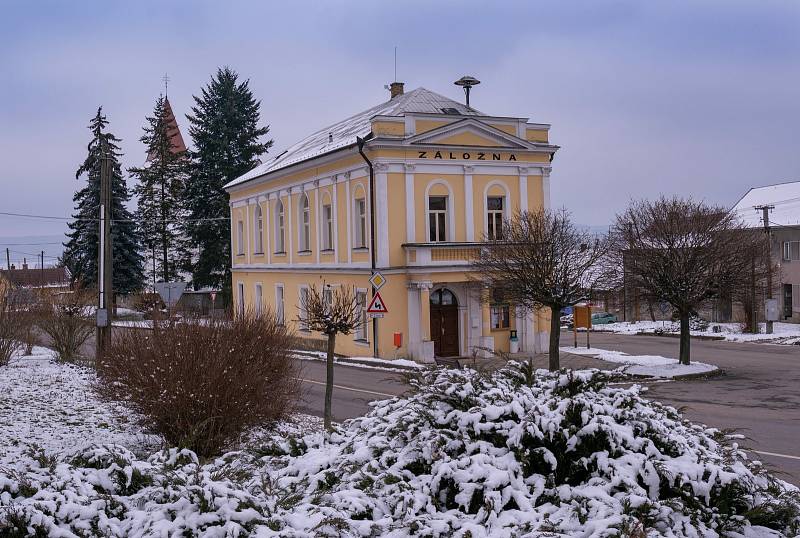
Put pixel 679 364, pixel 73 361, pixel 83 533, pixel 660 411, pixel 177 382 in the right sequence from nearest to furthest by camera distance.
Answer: pixel 83 533, pixel 660 411, pixel 177 382, pixel 73 361, pixel 679 364

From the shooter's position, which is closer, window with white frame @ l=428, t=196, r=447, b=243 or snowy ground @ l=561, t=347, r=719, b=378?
snowy ground @ l=561, t=347, r=719, b=378

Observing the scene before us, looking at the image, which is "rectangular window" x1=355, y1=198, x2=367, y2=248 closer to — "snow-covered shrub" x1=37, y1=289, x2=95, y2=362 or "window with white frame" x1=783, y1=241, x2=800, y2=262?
"snow-covered shrub" x1=37, y1=289, x2=95, y2=362

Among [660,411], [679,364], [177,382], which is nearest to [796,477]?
[660,411]

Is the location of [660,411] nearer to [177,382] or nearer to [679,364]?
[177,382]

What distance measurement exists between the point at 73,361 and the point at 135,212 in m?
39.4

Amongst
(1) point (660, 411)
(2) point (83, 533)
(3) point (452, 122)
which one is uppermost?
(3) point (452, 122)

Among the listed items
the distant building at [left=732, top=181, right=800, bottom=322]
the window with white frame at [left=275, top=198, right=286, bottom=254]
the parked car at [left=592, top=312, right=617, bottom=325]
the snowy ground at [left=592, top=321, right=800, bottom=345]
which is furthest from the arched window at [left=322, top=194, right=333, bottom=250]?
the parked car at [left=592, top=312, right=617, bottom=325]

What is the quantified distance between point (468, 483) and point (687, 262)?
68.9 feet

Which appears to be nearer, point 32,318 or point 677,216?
point 32,318

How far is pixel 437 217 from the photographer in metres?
31.1

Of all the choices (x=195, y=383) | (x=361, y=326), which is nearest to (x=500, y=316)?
(x=361, y=326)

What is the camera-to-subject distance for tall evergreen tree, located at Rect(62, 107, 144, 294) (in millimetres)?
56156

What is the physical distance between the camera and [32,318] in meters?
24.3

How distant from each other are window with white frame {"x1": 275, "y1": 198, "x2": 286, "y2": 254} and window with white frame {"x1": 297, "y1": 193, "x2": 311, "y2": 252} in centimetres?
243
